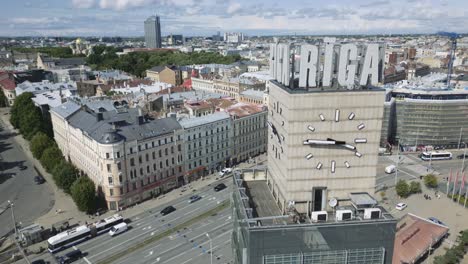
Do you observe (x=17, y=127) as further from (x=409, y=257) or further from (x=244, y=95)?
(x=409, y=257)

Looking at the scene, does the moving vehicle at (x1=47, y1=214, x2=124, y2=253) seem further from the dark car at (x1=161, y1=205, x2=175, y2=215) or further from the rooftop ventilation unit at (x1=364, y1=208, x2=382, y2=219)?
the rooftop ventilation unit at (x1=364, y1=208, x2=382, y2=219)

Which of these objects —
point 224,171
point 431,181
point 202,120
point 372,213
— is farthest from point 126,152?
point 431,181

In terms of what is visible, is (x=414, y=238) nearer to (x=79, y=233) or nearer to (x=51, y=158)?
(x=79, y=233)

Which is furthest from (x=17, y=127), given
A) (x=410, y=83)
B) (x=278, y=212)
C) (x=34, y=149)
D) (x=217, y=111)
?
(x=410, y=83)

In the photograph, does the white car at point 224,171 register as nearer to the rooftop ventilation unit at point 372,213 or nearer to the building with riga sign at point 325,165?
the building with riga sign at point 325,165

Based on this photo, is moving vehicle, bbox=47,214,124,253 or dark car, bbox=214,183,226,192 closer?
moving vehicle, bbox=47,214,124,253

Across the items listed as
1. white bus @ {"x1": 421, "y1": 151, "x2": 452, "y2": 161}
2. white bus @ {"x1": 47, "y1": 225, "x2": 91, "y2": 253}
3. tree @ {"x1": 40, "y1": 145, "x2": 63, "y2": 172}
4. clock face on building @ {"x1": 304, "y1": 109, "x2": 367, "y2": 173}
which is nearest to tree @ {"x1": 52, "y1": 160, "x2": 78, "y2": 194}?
tree @ {"x1": 40, "y1": 145, "x2": 63, "y2": 172}

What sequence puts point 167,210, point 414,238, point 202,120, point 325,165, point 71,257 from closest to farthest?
1. point 325,165
2. point 71,257
3. point 414,238
4. point 167,210
5. point 202,120
